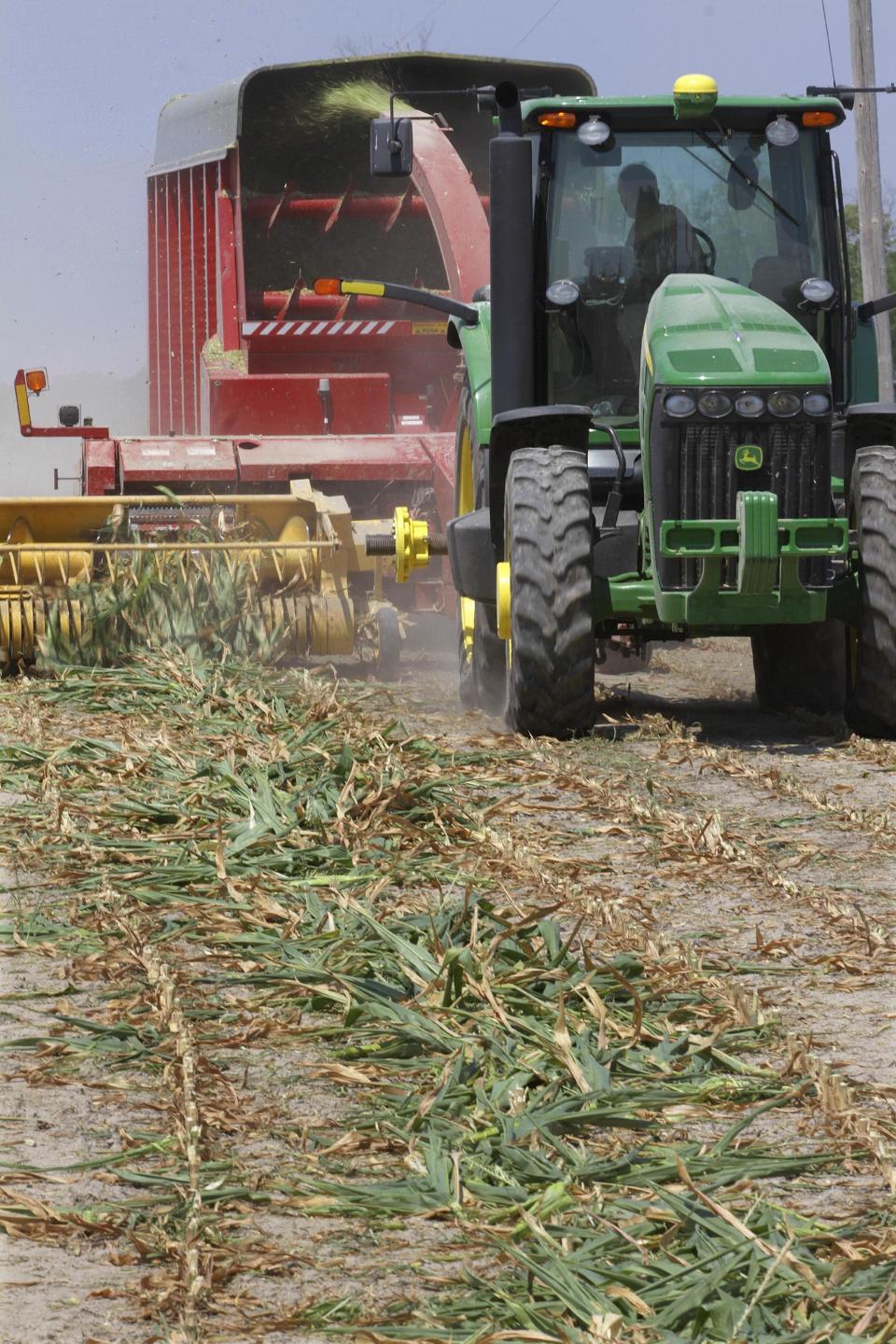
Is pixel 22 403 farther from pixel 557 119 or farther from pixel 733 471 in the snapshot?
pixel 733 471

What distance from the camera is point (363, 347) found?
1311cm

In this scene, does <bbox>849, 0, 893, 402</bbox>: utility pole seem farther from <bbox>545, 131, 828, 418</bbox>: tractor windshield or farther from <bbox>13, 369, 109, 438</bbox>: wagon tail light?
<bbox>545, 131, 828, 418</bbox>: tractor windshield

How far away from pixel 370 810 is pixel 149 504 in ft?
16.9

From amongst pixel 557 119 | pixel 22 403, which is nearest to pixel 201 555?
pixel 557 119

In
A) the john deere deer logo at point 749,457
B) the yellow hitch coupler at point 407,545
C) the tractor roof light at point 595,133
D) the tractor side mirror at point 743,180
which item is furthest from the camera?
the yellow hitch coupler at point 407,545

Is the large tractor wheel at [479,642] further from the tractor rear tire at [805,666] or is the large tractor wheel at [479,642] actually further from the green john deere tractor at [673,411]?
the tractor rear tire at [805,666]

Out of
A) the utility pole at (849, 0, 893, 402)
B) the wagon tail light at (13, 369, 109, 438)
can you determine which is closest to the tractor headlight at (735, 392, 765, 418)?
the wagon tail light at (13, 369, 109, 438)

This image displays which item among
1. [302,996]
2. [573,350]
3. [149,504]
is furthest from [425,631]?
[302,996]

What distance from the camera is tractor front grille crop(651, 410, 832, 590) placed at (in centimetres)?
698

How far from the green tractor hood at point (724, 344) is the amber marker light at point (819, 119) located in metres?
0.98

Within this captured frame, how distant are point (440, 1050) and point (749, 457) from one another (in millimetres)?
3802

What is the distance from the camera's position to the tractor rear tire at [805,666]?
26.9ft

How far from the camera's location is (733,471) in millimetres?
7000

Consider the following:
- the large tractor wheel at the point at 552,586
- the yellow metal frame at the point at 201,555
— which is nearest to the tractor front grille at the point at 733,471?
the large tractor wheel at the point at 552,586
